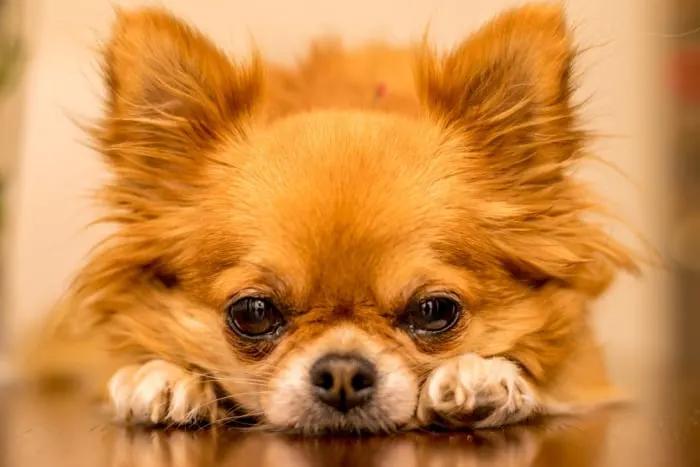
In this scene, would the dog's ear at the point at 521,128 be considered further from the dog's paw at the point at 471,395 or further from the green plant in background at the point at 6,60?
the green plant in background at the point at 6,60

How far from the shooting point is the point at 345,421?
1.52 meters

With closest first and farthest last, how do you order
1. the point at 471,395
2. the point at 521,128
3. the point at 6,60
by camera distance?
the point at 471,395 → the point at 521,128 → the point at 6,60

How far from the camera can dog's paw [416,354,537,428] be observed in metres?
1.50

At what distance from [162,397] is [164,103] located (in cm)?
53

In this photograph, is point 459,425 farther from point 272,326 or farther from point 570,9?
point 570,9

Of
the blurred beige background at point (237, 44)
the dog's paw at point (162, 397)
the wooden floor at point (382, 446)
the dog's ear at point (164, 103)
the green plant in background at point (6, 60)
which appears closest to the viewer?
the wooden floor at point (382, 446)

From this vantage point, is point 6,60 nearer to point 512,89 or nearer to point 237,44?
point 237,44

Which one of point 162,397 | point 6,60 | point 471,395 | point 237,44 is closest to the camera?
point 471,395

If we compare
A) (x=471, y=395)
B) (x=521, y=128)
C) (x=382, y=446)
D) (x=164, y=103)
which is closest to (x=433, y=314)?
(x=471, y=395)

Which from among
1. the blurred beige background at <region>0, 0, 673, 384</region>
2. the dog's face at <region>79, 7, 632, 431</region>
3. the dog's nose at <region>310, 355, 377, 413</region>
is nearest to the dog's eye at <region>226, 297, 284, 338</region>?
the dog's face at <region>79, 7, 632, 431</region>

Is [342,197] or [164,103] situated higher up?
[164,103]

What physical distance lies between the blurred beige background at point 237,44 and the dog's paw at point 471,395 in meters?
0.65

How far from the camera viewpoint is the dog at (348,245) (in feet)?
5.03

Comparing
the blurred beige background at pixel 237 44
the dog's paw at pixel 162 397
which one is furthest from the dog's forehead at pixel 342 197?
the blurred beige background at pixel 237 44
